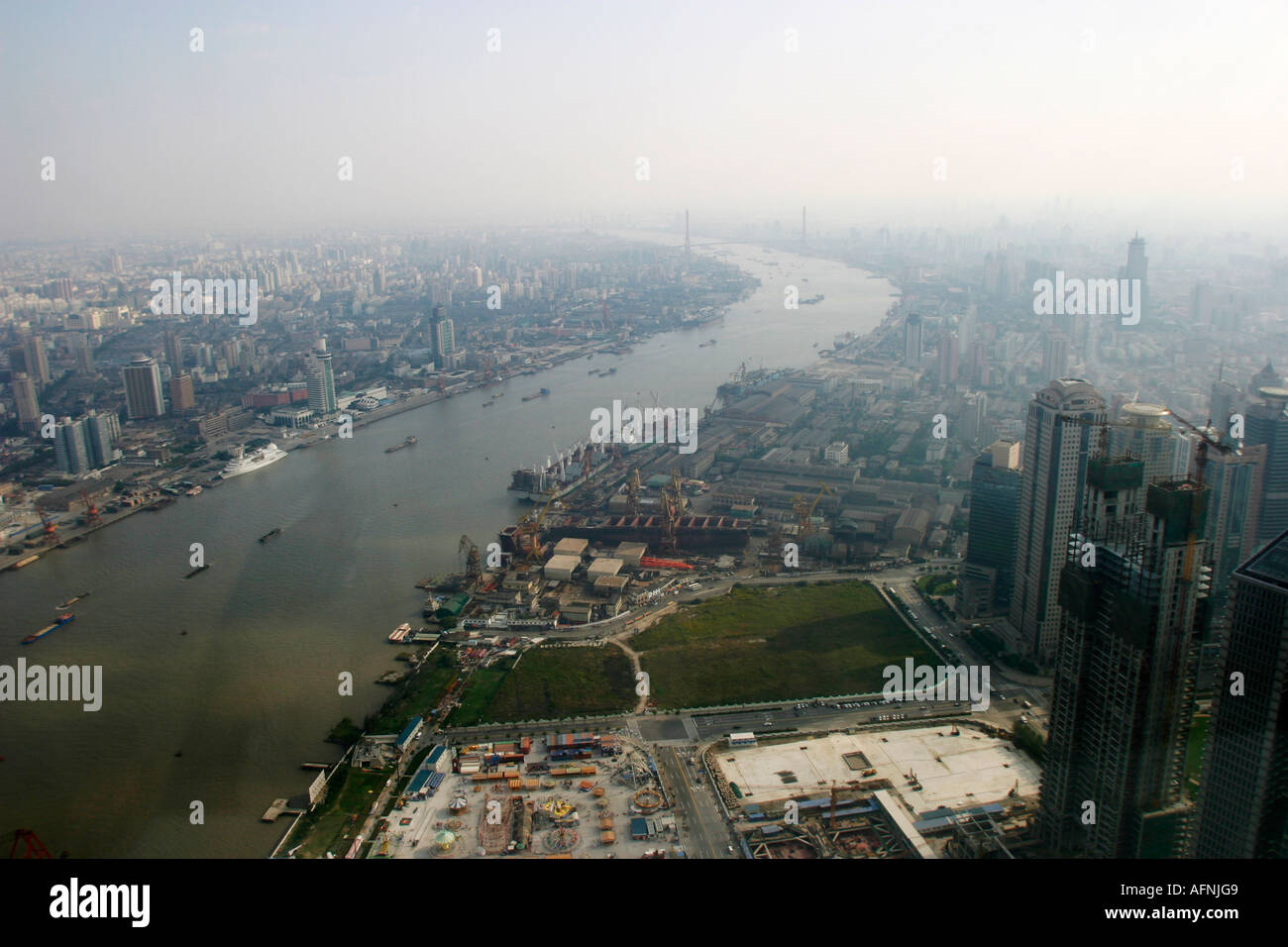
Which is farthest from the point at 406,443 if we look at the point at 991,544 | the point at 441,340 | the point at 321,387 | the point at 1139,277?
the point at 1139,277

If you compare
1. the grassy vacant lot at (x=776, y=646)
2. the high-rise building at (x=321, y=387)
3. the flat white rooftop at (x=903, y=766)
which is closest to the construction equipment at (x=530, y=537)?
the grassy vacant lot at (x=776, y=646)

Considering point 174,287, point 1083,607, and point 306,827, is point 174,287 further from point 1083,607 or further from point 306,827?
point 1083,607

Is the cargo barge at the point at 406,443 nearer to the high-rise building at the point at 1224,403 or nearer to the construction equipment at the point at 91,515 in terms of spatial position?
the construction equipment at the point at 91,515

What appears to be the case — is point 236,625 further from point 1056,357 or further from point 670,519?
point 1056,357

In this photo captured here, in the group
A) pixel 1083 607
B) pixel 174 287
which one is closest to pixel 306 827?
pixel 1083 607

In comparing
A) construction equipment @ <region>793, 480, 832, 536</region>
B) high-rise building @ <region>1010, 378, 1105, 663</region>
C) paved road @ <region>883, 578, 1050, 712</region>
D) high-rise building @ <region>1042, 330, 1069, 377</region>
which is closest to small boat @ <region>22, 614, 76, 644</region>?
construction equipment @ <region>793, 480, 832, 536</region>

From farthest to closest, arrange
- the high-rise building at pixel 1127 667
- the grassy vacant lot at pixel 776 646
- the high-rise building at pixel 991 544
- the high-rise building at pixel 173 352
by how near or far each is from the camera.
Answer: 1. the high-rise building at pixel 173 352
2. the high-rise building at pixel 991 544
3. the grassy vacant lot at pixel 776 646
4. the high-rise building at pixel 1127 667
